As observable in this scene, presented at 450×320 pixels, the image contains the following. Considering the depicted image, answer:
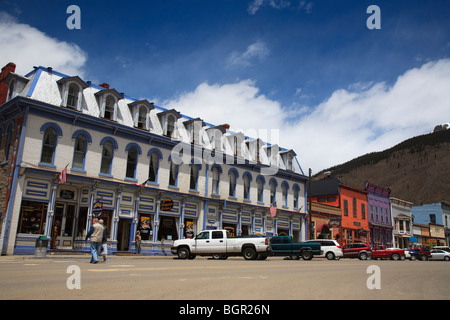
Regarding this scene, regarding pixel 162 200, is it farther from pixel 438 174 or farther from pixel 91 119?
pixel 438 174

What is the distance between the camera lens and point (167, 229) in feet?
93.8

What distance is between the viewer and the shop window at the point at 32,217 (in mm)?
21531

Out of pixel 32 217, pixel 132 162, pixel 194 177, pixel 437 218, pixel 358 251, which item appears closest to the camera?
pixel 32 217

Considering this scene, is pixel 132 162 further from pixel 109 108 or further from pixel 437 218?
pixel 437 218

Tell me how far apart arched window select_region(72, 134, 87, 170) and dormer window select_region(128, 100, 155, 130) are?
4056 millimetres

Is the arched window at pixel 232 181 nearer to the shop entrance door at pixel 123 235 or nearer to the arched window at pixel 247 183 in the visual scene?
the arched window at pixel 247 183

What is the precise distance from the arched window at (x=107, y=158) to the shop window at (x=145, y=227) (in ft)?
13.2

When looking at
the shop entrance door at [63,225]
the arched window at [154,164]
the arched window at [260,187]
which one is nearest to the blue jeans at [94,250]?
the shop entrance door at [63,225]

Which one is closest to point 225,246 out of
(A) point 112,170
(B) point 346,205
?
(A) point 112,170

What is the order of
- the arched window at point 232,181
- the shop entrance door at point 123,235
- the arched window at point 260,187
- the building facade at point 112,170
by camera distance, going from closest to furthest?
1. the building facade at point 112,170
2. the shop entrance door at point 123,235
3. the arched window at point 232,181
4. the arched window at point 260,187

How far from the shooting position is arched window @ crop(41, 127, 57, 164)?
2278cm

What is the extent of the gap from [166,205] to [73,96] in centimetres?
940

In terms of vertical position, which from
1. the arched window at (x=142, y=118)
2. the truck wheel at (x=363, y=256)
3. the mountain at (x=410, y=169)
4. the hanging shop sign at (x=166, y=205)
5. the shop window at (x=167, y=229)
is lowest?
the truck wheel at (x=363, y=256)

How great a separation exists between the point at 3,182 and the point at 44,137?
11.4 feet
